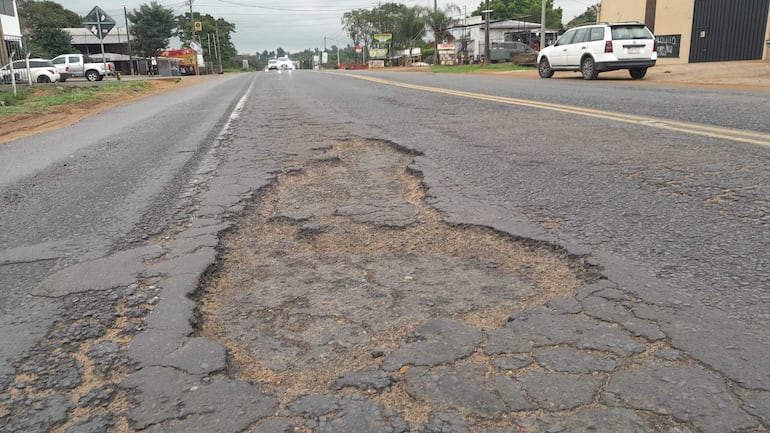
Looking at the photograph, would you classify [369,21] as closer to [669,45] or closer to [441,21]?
[441,21]

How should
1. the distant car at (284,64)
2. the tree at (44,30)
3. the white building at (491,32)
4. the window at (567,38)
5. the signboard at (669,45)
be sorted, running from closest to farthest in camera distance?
1. the window at (567,38)
2. the signboard at (669,45)
3. the white building at (491,32)
4. the tree at (44,30)
5. the distant car at (284,64)

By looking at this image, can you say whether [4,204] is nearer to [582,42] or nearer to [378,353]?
[378,353]

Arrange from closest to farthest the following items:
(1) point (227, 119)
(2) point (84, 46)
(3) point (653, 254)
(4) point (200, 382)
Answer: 1. (4) point (200, 382)
2. (3) point (653, 254)
3. (1) point (227, 119)
4. (2) point (84, 46)

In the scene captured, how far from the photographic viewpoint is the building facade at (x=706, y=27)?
24.2 metres

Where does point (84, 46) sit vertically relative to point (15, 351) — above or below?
above

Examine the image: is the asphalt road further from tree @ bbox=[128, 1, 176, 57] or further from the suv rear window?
tree @ bbox=[128, 1, 176, 57]

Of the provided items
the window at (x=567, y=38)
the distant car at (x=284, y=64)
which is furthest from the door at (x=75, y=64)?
the distant car at (x=284, y=64)

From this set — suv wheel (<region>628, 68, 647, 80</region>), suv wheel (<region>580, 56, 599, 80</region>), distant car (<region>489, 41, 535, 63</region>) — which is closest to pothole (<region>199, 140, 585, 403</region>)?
suv wheel (<region>580, 56, 599, 80</region>)

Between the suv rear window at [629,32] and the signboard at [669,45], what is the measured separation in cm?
1398

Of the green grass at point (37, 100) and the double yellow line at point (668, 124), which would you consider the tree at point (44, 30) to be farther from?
the double yellow line at point (668, 124)

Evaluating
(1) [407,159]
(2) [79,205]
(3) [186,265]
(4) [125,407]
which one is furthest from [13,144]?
(4) [125,407]

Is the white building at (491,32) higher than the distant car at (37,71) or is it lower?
higher

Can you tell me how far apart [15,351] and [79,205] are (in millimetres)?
2353

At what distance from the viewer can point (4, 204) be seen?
442 cm
